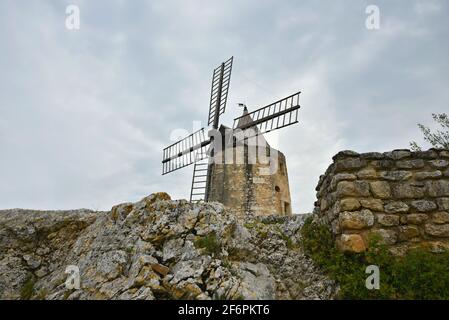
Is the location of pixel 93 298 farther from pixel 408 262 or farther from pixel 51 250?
pixel 408 262

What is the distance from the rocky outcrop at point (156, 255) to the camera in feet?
11.4

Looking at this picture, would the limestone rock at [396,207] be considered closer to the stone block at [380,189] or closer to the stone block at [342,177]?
the stone block at [380,189]

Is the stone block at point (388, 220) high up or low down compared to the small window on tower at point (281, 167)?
down

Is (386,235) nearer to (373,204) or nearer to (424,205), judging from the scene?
(373,204)

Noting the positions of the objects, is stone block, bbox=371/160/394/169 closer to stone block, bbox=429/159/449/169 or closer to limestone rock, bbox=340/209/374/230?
stone block, bbox=429/159/449/169

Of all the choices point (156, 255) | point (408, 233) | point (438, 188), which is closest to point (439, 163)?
point (438, 188)

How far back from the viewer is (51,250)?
4.85m

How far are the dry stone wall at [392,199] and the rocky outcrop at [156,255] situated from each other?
10.7 inches

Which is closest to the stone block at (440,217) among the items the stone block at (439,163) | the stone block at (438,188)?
the stone block at (438,188)

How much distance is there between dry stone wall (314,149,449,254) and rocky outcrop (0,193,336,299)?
0.27m

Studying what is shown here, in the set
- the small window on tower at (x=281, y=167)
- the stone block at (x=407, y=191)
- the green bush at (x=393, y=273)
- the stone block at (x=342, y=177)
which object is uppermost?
the small window on tower at (x=281, y=167)

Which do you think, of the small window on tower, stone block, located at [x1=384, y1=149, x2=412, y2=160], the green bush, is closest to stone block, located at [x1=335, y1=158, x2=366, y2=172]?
stone block, located at [x1=384, y1=149, x2=412, y2=160]

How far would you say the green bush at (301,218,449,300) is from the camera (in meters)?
3.12

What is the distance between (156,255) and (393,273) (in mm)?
2949
